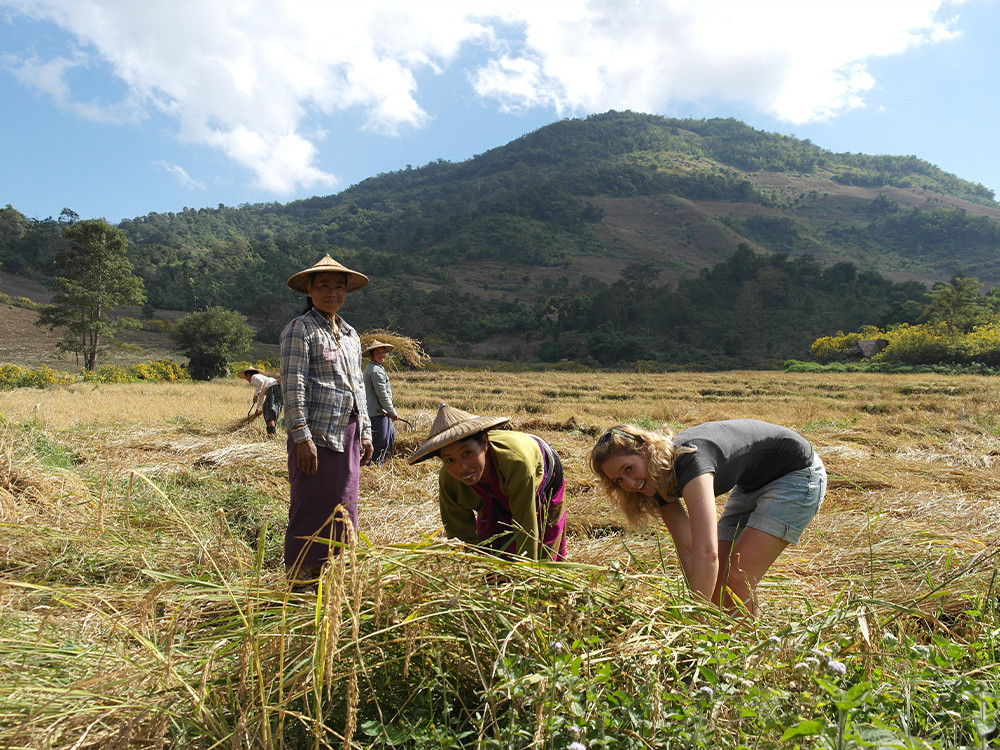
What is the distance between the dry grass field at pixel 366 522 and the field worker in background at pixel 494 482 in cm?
29

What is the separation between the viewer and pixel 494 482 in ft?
7.04

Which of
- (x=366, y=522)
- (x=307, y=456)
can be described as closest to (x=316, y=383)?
(x=307, y=456)

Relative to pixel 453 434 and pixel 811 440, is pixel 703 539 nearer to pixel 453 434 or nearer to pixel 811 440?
pixel 453 434

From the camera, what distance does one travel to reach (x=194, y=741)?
1.17 meters

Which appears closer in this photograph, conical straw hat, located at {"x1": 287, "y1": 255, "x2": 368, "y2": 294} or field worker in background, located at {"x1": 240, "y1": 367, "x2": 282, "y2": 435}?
conical straw hat, located at {"x1": 287, "y1": 255, "x2": 368, "y2": 294}

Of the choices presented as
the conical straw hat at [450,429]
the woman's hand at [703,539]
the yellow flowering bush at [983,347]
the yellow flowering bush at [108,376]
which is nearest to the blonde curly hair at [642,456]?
the woman's hand at [703,539]

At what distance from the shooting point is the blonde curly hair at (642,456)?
193cm

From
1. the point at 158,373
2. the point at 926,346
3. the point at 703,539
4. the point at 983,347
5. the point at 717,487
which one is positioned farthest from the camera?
the point at 158,373

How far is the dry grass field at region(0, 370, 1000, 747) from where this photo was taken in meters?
1.59

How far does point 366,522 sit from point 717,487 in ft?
7.80

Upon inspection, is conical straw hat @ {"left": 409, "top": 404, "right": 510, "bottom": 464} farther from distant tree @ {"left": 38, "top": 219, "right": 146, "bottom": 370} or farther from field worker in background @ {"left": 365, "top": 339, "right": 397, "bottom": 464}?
distant tree @ {"left": 38, "top": 219, "right": 146, "bottom": 370}

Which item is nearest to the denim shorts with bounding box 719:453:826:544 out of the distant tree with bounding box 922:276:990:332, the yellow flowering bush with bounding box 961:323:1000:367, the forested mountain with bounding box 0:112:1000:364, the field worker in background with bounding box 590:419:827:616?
the field worker in background with bounding box 590:419:827:616

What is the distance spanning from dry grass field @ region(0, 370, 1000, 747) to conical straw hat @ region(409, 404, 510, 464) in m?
0.34

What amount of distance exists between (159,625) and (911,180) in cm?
14015
